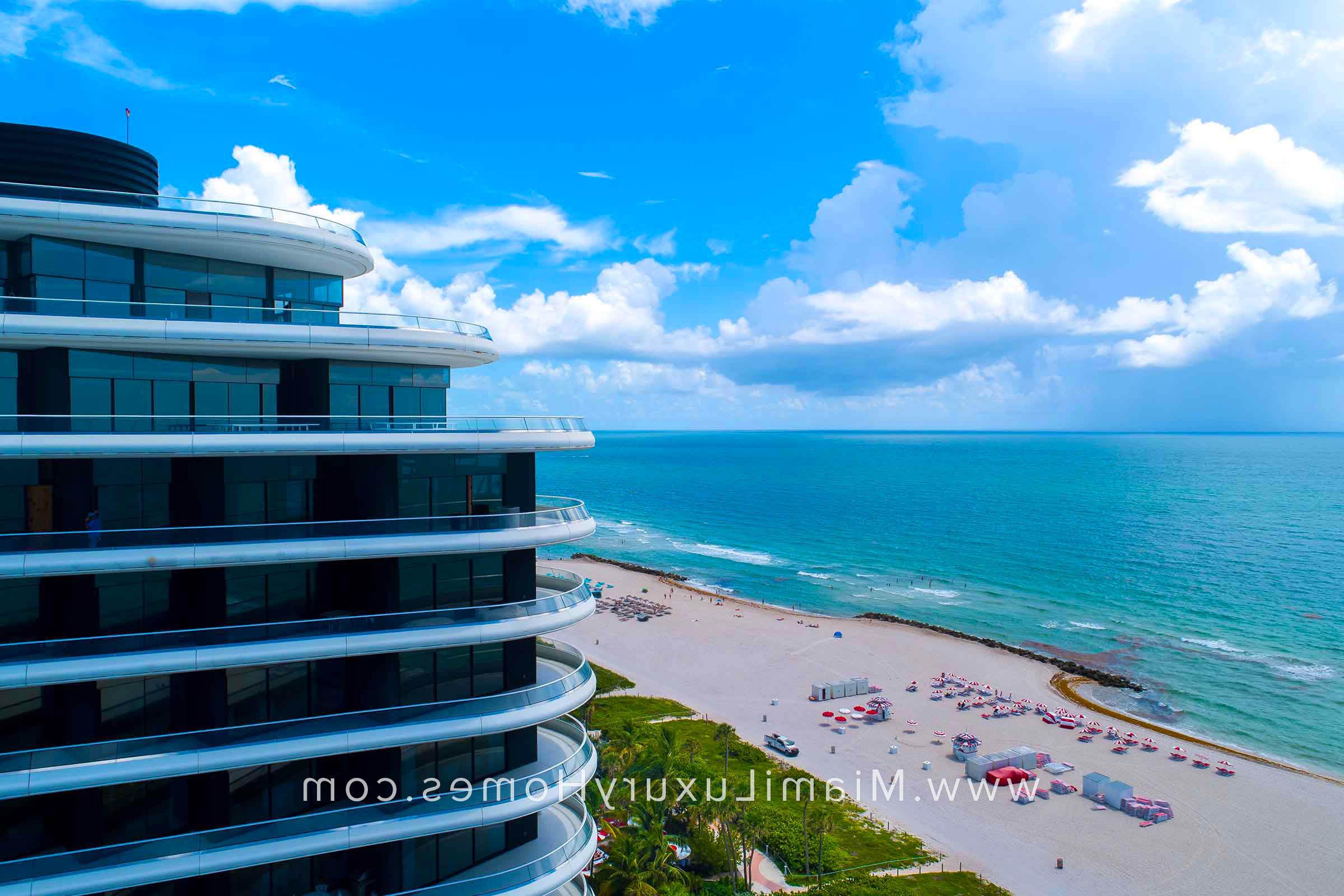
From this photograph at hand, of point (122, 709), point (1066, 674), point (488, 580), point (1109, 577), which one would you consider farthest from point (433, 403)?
point (1109, 577)

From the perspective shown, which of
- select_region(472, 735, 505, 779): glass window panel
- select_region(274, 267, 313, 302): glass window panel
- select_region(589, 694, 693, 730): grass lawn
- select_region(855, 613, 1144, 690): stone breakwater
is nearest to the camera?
select_region(274, 267, 313, 302): glass window panel

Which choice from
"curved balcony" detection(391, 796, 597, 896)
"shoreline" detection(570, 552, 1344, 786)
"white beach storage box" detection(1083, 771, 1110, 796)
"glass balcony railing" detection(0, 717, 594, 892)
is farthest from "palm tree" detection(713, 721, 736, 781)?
"shoreline" detection(570, 552, 1344, 786)

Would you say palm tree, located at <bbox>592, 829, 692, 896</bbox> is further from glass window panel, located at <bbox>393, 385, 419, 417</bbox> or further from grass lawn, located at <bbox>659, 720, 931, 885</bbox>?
glass window panel, located at <bbox>393, 385, 419, 417</bbox>

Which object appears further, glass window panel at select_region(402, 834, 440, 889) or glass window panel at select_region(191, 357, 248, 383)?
glass window panel at select_region(402, 834, 440, 889)

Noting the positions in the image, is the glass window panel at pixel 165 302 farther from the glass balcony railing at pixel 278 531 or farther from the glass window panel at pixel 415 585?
the glass window panel at pixel 415 585

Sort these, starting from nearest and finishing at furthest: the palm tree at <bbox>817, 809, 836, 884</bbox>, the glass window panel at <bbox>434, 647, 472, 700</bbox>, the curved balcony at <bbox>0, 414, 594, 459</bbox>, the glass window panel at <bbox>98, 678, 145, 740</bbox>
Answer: the curved balcony at <bbox>0, 414, 594, 459</bbox> < the glass window panel at <bbox>98, 678, 145, 740</bbox> < the glass window panel at <bbox>434, 647, 472, 700</bbox> < the palm tree at <bbox>817, 809, 836, 884</bbox>

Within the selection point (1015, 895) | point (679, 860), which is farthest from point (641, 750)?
→ point (1015, 895)

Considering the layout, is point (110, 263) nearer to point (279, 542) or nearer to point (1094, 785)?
point (279, 542)

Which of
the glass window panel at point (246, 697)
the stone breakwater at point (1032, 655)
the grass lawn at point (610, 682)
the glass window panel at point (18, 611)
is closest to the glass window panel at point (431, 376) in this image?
the glass window panel at point (246, 697)
